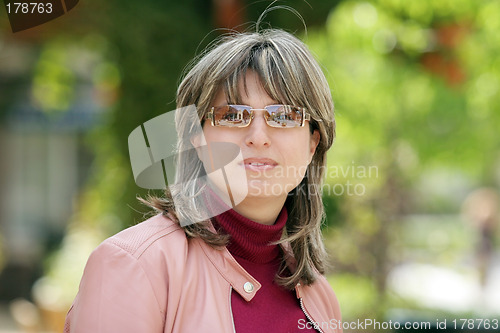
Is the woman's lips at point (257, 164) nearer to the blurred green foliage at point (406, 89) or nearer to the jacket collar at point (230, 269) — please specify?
the jacket collar at point (230, 269)

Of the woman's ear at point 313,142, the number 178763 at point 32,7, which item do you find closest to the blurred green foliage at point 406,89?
the number 178763 at point 32,7

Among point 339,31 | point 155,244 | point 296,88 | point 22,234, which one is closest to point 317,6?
point 339,31

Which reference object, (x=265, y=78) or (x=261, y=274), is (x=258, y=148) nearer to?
(x=265, y=78)

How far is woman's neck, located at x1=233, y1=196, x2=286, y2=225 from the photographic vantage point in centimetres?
184

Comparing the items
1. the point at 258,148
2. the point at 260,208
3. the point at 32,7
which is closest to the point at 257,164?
the point at 258,148

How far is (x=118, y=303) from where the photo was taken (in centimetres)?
149

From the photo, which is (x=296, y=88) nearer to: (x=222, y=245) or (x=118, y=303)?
(x=222, y=245)

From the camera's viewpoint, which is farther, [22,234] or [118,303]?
[22,234]

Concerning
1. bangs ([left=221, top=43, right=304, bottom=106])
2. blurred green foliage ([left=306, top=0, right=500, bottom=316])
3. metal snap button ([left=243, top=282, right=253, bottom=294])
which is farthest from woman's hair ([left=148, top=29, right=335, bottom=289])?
blurred green foliage ([left=306, top=0, right=500, bottom=316])

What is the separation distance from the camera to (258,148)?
1780 millimetres

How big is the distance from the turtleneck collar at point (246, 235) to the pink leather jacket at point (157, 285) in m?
0.07

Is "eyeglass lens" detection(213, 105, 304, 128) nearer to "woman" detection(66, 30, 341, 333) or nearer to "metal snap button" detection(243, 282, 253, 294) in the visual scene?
"woman" detection(66, 30, 341, 333)

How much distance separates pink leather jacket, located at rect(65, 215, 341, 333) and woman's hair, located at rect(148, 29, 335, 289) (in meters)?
0.07

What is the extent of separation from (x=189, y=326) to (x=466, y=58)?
4299 mm
